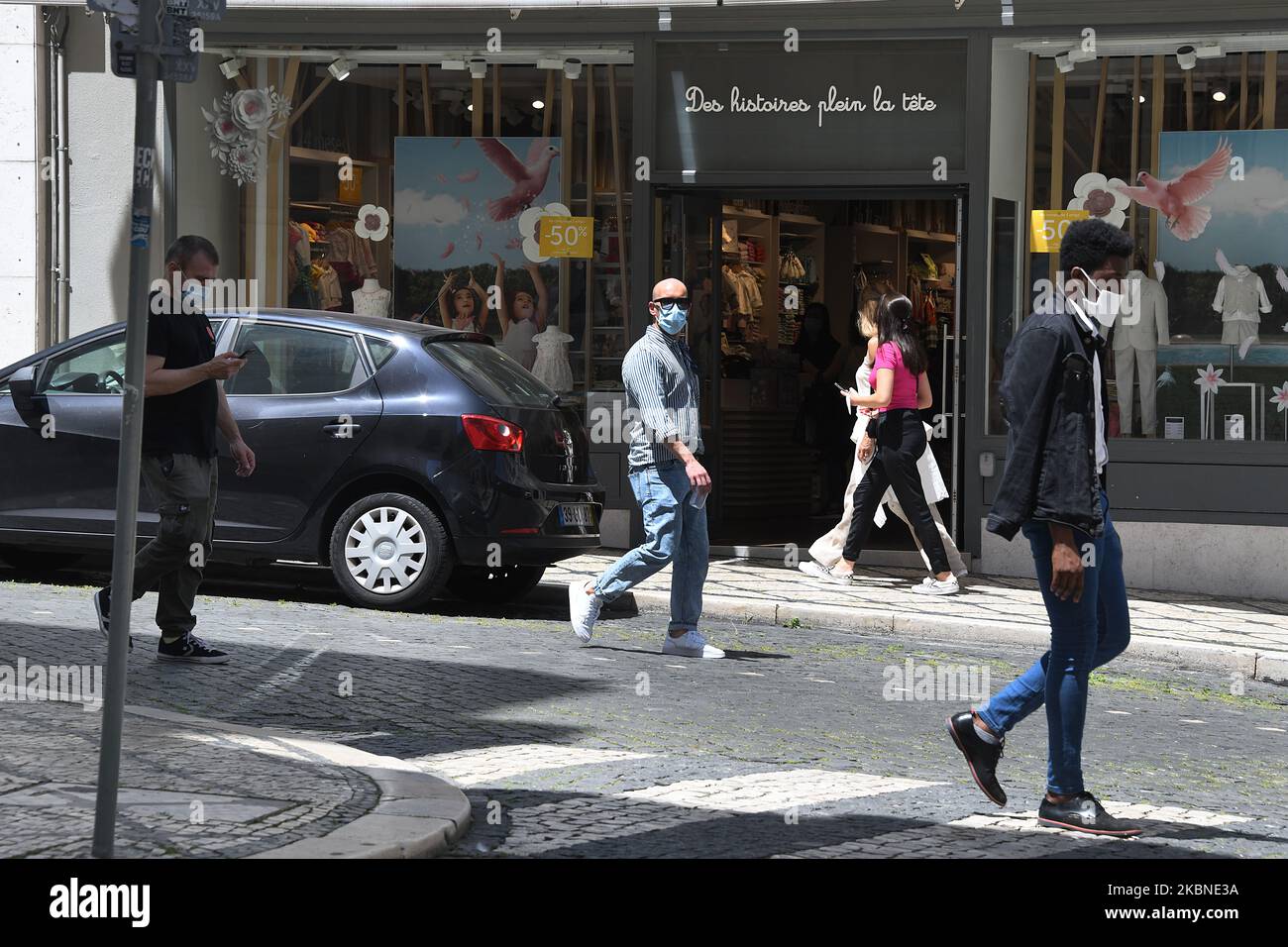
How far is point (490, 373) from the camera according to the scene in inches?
429

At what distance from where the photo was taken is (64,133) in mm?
14938

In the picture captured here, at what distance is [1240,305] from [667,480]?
606 cm

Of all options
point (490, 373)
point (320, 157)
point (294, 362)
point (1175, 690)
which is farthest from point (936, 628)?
point (320, 157)

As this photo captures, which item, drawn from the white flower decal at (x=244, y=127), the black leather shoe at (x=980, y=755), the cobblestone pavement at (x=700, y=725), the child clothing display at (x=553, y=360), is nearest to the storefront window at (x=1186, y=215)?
the child clothing display at (x=553, y=360)

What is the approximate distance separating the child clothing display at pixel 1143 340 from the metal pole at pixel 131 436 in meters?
10.2

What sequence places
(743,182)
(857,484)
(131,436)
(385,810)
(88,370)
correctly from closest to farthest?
1. (131,436)
2. (385,810)
3. (88,370)
4. (857,484)
5. (743,182)

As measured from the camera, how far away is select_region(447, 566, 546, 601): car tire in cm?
1131

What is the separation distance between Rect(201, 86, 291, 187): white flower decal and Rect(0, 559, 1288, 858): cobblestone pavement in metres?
5.39

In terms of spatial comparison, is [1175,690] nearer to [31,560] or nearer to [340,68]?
[31,560]

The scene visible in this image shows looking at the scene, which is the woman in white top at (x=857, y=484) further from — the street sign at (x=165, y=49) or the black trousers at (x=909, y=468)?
the street sign at (x=165, y=49)

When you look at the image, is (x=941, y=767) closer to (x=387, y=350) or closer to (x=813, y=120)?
(x=387, y=350)

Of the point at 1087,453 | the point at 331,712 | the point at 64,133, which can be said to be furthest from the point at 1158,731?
the point at 64,133

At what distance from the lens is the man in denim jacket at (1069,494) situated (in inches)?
224
